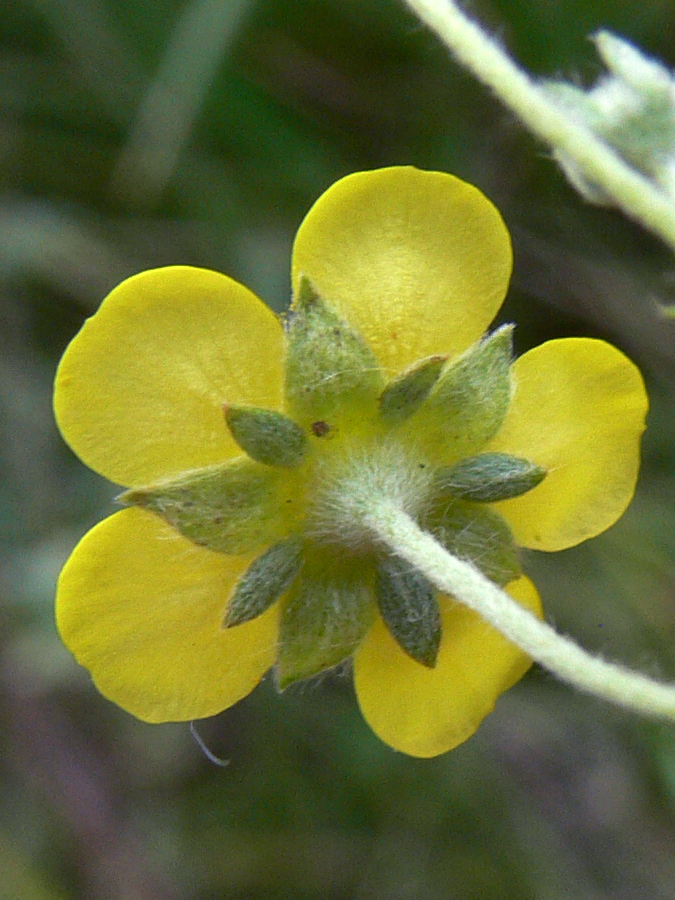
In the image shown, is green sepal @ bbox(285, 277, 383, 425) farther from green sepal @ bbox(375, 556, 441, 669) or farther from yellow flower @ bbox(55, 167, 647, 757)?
green sepal @ bbox(375, 556, 441, 669)

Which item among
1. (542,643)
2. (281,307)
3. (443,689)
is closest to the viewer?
(542,643)

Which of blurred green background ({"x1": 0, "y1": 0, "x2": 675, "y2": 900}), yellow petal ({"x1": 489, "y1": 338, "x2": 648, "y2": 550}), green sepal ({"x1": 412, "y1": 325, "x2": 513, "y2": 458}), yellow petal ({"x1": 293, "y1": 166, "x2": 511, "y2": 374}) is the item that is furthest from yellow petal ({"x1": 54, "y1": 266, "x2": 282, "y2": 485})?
blurred green background ({"x1": 0, "y1": 0, "x2": 675, "y2": 900})

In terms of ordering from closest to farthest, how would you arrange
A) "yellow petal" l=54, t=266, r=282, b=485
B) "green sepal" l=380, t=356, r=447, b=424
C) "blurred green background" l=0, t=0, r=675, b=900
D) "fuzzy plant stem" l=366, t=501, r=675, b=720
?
"fuzzy plant stem" l=366, t=501, r=675, b=720 → "yellow petal" l=54, t=266, r=282, b=485 → "green sepal" l=380, t=356, r=447, b=424 → "blurred green background" l=0, t=0, r=675, b=900

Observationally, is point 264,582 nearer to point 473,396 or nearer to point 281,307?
point 473,396

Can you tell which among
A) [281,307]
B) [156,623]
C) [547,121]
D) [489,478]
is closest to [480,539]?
[489,478]

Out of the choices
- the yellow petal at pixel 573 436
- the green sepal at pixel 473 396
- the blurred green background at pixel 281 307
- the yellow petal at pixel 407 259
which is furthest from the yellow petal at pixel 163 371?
the blurred green background at pixel 281 307

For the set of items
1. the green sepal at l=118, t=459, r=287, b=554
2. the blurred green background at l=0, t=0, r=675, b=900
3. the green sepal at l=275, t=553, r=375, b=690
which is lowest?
the blurred green background at l=0, t=0, r=675, b=900

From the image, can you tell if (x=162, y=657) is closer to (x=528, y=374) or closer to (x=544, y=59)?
(x=528, y=374)
